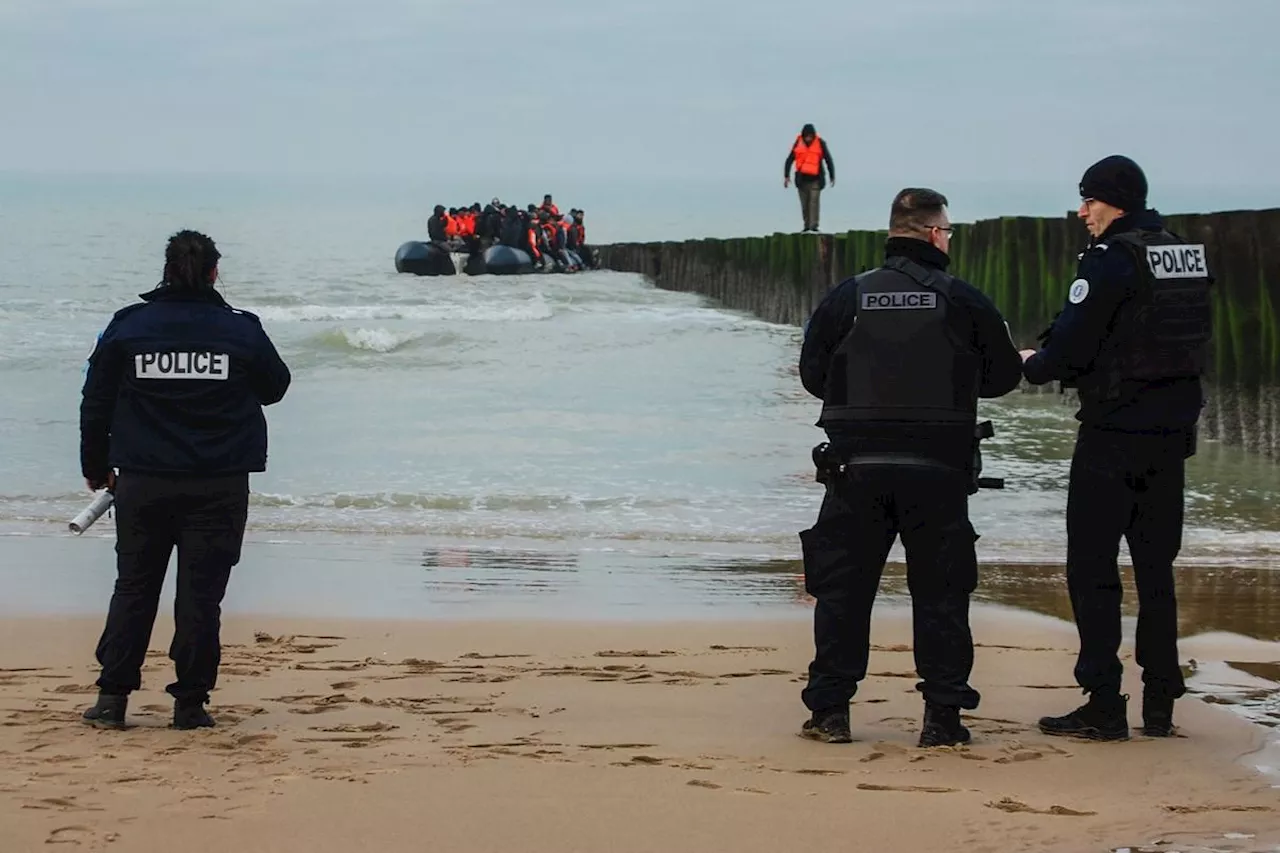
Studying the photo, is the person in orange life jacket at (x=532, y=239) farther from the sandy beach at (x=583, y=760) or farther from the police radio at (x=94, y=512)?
the police radio at (x=94, y=512)

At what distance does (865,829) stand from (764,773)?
0.61 meters

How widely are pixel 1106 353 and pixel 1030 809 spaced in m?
1.44

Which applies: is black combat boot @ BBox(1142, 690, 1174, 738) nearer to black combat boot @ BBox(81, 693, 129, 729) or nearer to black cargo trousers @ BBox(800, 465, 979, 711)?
black cargo trousers @ BBox(800, 465, 979, 711)

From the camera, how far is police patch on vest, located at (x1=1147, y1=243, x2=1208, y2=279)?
5285mm

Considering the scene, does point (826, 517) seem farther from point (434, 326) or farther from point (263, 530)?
point (434, 326)

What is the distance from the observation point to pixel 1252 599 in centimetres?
848

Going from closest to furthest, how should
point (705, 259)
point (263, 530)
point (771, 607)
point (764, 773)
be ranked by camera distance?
point (764, 773)
point (771, 607)
point (263, 530)
point (705, 259)

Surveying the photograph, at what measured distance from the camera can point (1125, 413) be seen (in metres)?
5.32

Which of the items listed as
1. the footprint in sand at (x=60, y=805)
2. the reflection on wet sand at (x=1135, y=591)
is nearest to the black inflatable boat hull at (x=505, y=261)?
the reflection on wet sand at (x=1135, y=591)

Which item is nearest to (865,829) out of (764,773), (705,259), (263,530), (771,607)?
(764,773)

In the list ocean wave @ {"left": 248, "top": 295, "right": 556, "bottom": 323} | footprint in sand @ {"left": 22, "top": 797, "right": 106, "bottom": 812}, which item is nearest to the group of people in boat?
ocean wave @ {"left": 248, "top": 295, "right": 556, "bottom": 323}

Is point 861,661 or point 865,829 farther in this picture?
point 861,661

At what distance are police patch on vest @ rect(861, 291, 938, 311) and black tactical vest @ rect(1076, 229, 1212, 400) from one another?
1.84 ft

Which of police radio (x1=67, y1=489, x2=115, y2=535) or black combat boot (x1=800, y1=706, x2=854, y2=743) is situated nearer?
black combat boot (x1=800, y1=706, x2=854, y2=743)
